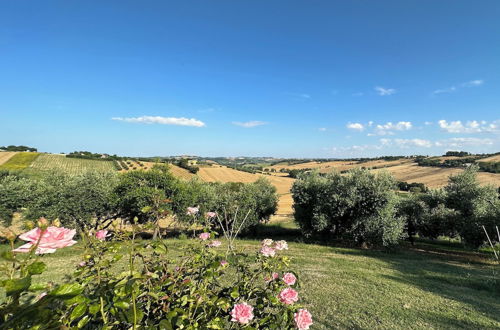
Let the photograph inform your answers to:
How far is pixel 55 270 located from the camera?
10680 mm

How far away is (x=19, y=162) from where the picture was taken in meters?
52.5

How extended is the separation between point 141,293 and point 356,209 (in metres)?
20.8

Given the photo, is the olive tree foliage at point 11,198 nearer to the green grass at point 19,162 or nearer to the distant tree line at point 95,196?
the distant tree line at point 95,196

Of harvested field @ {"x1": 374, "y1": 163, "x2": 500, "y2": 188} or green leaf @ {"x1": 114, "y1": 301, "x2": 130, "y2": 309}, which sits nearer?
green leaf @ {"x1": 114, "y1": 301, "x2": 130, "y2": 309}

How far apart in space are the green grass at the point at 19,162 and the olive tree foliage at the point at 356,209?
55.4 m

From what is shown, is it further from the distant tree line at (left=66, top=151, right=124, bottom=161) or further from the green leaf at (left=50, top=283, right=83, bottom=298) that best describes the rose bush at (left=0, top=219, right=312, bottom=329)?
the distant tree line at (left=66, top=151, right=124, bottom=161)

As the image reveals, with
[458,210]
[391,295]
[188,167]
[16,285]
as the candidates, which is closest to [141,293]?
[16,285]

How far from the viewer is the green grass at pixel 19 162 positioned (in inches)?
1875

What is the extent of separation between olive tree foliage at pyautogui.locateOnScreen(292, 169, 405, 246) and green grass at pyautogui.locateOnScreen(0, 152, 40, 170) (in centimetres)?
5543

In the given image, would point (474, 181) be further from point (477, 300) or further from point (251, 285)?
point (251, 285)

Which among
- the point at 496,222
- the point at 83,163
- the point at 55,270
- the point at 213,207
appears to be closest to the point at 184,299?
the point at 55,270

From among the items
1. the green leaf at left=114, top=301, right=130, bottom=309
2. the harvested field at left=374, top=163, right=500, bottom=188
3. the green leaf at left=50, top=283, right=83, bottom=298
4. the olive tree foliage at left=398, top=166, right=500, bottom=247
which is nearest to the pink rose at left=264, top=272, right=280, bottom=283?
the green leaf at left=114, top=301, right=130, bottom=309

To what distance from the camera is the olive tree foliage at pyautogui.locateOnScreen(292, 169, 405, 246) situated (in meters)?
19.0

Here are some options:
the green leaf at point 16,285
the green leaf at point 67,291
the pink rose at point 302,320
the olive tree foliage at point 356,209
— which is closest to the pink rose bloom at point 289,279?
the pink rose at point 302,320
